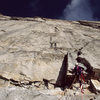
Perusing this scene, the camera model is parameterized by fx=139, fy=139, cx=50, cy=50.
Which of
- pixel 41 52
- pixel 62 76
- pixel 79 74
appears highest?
pixel 41 52

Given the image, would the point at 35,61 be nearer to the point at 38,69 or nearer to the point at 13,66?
the point at 38,69

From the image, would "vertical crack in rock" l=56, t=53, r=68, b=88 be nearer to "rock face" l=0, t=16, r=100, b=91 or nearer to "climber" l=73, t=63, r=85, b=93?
"rock face" l=0, t=16, r=100, b=91

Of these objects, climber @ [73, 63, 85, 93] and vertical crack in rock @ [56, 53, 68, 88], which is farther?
vertical crack in rock @ [56, 53, 68, 88]

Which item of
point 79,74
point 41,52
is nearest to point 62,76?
point 79,74

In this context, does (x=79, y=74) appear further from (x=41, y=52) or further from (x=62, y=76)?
(x=41, y=52)

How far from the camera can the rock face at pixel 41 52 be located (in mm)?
9148

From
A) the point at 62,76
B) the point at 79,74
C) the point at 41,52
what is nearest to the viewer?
the point at 79,74

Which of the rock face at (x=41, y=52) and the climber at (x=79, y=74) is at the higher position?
the rock face at (x=41, y=52)

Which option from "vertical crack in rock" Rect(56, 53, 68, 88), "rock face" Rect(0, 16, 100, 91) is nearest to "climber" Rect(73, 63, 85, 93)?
"rock face" Rect(0, 16, 100, 91)

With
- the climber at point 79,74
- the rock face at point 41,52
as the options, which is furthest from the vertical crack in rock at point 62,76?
the climber at point 79,74

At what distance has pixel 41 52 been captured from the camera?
10945 mm

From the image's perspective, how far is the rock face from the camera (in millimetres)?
9148

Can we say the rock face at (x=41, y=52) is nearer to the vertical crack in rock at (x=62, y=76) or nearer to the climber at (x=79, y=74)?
the vertical crack in rock at (x=62, y=76)

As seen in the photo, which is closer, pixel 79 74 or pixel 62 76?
pixel 79 74
